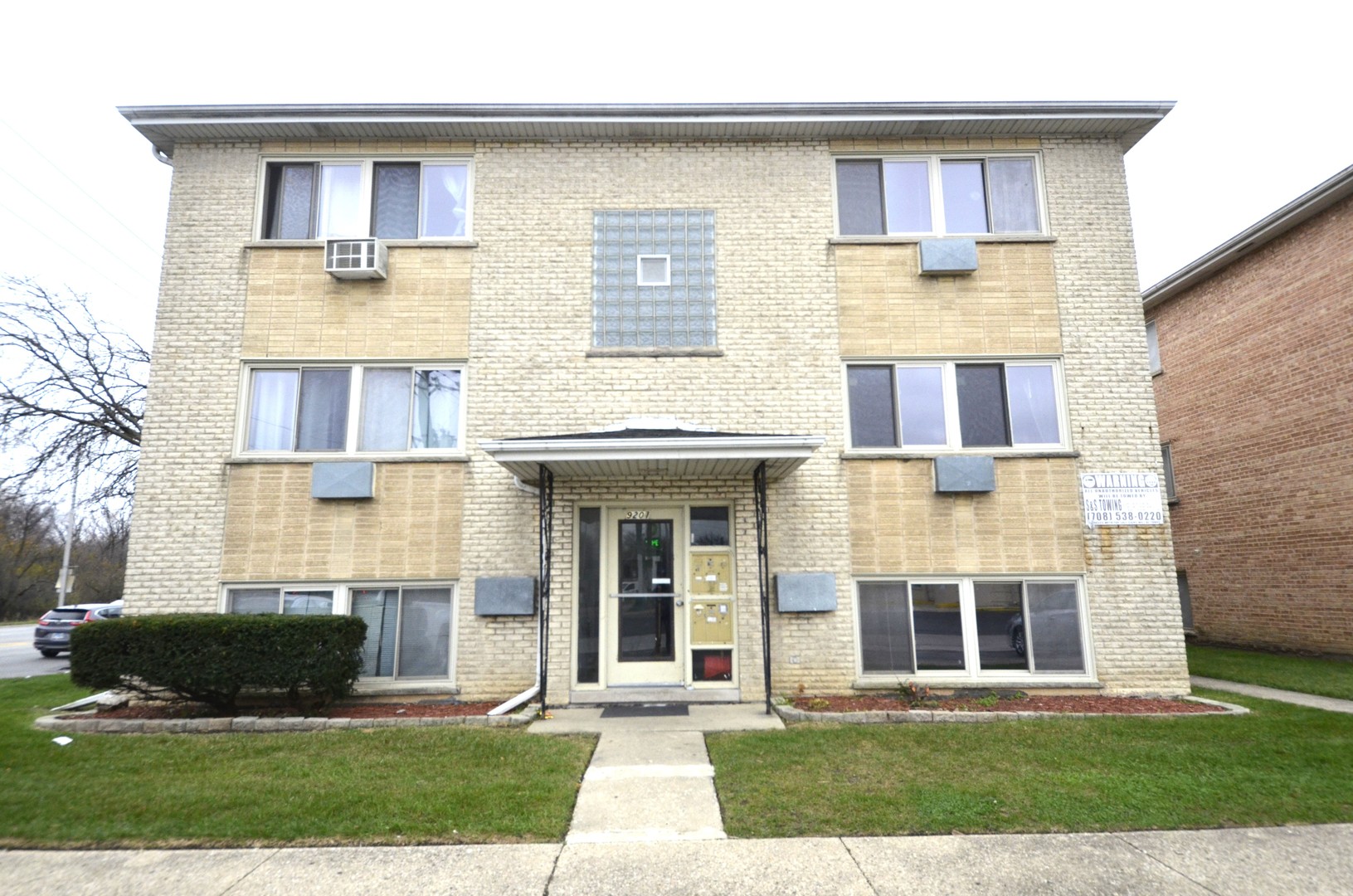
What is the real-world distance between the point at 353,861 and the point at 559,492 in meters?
5.07

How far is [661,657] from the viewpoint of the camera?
904 centimetres

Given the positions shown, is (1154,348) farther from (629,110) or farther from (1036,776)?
(1036,776)

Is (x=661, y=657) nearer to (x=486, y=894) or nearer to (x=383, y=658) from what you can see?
(x=383, y=658)

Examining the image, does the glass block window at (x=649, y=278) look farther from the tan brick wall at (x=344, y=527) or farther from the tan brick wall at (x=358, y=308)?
the tan brick wall at (x=344, y=527)

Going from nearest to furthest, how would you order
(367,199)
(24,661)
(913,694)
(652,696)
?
(913,694)
(652,696)
(367,199)
(24,661)

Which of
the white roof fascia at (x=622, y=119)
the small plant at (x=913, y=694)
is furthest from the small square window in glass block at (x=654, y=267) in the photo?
the small plant at (x=913, y=694)

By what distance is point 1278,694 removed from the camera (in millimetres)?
9508

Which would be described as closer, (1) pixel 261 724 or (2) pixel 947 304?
(1) pixel 261 724

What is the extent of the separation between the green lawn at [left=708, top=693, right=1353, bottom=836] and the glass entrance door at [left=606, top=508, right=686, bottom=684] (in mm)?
1900

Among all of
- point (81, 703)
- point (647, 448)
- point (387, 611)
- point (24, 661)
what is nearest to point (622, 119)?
point (647, 448)

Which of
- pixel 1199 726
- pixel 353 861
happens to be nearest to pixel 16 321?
pixel 353 861

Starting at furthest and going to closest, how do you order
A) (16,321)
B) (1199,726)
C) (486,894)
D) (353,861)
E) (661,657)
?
(16,321) → (661,657) → (1199,726) → (353,861) → (486,894)

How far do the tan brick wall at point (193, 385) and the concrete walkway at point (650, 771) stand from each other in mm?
4896

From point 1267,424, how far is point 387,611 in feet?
50.2
